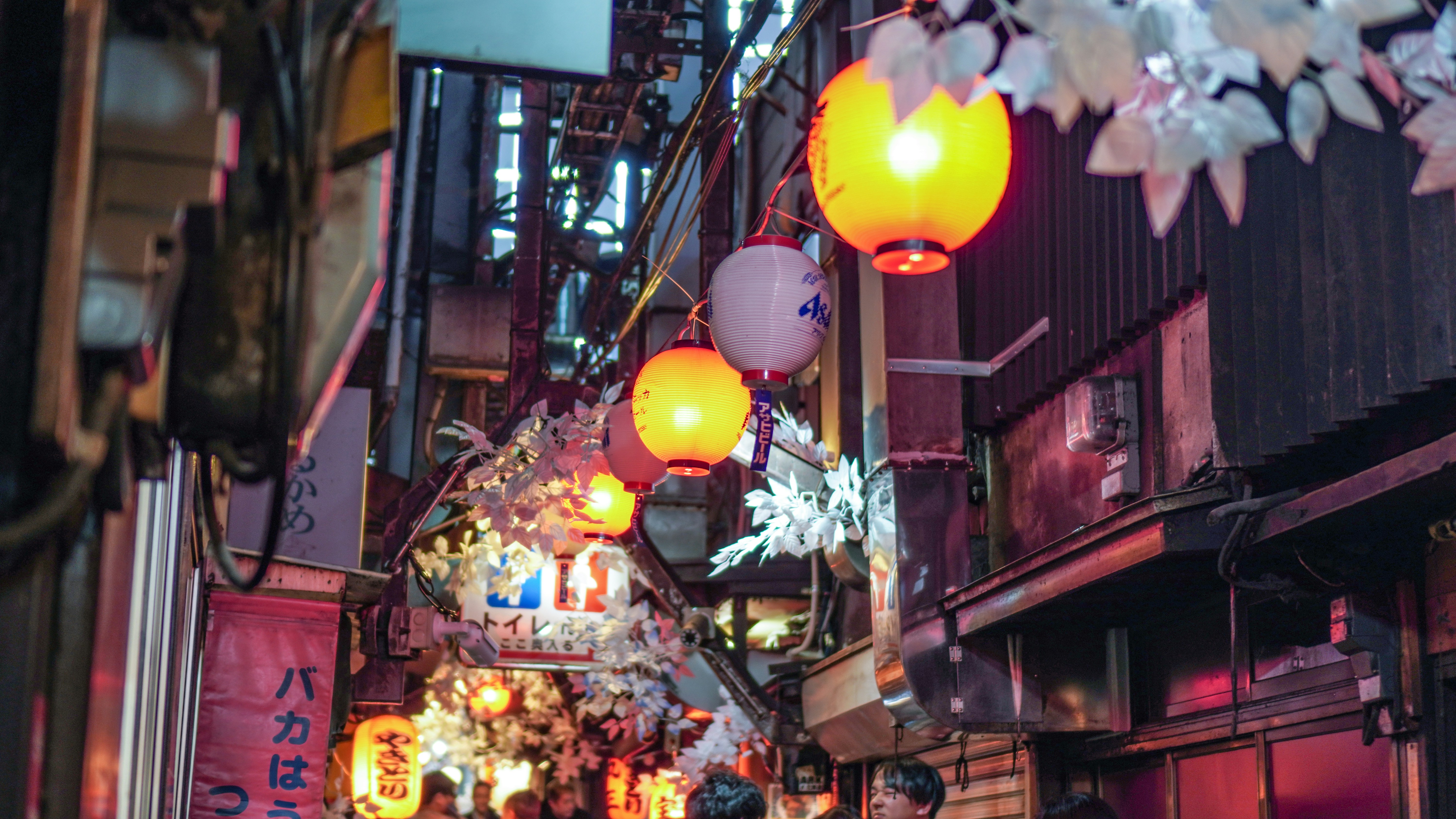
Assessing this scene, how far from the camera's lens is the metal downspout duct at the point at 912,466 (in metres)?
10.1

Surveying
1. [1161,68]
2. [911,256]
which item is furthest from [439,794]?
[1161,68]

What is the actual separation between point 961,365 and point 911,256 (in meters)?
5.24

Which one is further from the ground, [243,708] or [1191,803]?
[243,708]

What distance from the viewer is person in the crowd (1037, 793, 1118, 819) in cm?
638

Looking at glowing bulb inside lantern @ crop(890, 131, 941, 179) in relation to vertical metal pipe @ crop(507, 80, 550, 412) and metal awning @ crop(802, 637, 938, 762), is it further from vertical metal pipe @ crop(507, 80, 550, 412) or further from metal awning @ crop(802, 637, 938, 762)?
vertical metal pipe @ crop(507, 80, 550, 412)

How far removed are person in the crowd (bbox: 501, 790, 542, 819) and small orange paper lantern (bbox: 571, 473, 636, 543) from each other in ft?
11.6

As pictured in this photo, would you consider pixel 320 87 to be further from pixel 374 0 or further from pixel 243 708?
pixel 243 708

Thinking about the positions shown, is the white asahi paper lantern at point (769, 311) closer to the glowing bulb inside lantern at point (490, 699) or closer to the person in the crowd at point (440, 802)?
the person in the crowd at point (440, 802)

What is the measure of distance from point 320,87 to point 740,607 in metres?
13.7

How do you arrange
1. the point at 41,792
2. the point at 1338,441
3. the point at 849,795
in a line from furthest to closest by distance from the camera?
the point at 849,795
the point at 1338,441
the point at 41,792

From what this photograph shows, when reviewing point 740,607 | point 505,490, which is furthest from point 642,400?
point 740,607

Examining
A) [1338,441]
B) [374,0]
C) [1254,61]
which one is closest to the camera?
[374,0]

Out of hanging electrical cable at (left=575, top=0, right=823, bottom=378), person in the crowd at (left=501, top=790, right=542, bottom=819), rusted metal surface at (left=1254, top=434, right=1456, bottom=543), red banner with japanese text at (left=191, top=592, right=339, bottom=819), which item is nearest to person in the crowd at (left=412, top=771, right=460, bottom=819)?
person in the crowd at (left=501, top=790, right=542, bottom=819)

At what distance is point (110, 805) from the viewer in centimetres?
282
